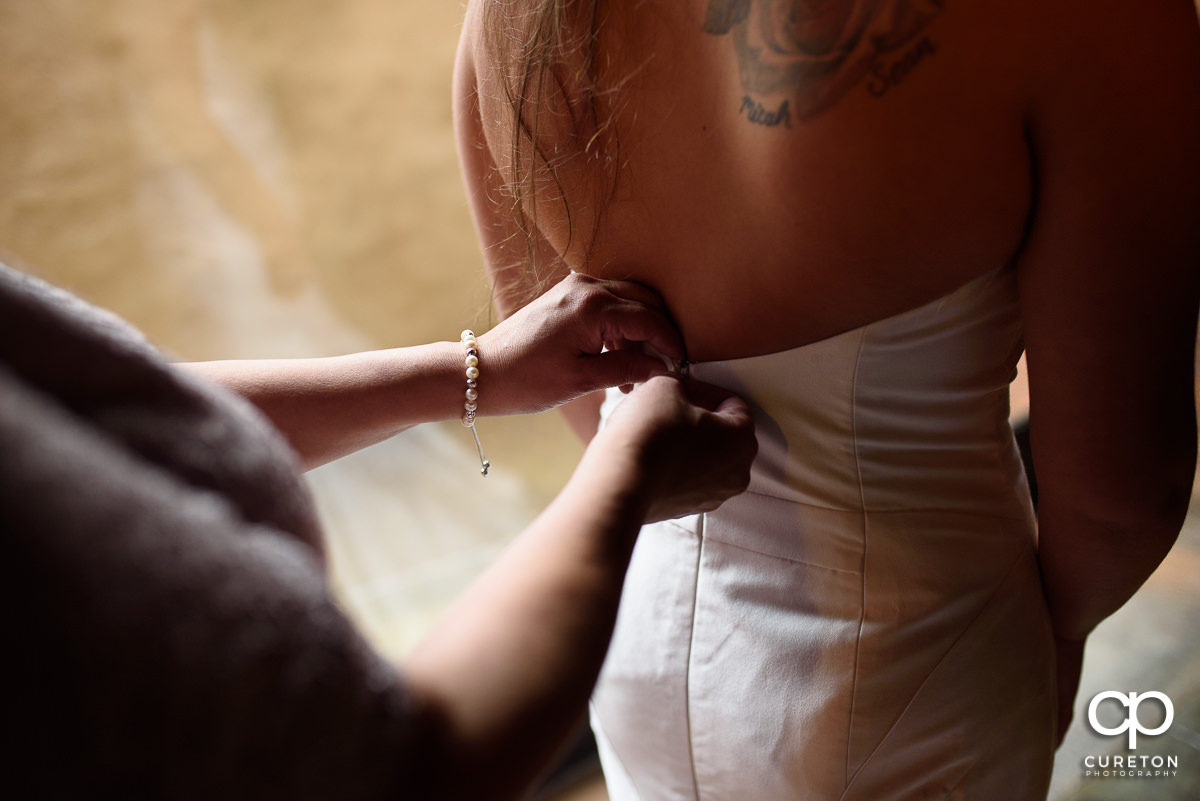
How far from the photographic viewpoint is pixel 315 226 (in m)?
2.35

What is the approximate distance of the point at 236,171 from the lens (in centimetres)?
213

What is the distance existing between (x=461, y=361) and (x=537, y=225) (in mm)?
148

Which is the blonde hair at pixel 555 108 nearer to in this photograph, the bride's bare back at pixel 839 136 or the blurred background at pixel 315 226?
the bride's bare back at pixel 839 136

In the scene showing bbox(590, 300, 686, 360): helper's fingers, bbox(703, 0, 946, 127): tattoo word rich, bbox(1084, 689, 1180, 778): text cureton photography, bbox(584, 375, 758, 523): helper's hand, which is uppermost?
bbox(703, 0, 946, 127): tattoo word rich

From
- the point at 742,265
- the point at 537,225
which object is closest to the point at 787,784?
the point at 742,265

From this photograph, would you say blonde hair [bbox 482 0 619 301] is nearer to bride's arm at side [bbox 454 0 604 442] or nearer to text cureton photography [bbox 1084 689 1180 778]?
bride's arm at side [bbox 454 0 604 442]

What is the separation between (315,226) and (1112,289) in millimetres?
2288

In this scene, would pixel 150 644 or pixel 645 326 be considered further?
pixel 645 326

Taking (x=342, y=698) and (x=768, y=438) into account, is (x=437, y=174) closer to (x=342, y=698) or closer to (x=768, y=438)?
(x=768, y=438)

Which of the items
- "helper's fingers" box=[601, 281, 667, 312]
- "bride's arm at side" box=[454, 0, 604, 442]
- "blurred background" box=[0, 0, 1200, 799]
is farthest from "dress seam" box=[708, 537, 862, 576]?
"blurred background" box=[0, 0, 1200, 799]

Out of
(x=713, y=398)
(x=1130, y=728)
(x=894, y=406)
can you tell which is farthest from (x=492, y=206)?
(x=1130, y=728)

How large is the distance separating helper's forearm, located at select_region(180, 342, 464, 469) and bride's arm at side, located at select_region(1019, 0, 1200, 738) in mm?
498

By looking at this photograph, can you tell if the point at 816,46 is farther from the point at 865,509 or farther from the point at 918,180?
the point at 865,509

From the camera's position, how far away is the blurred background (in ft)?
5.68
